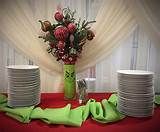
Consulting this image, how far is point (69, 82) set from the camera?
1370mm

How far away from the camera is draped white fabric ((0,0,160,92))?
150cm

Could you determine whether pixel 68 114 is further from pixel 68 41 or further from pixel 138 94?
pixel 68 41

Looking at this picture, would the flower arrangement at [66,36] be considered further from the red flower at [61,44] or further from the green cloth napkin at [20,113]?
the green cloth napkin at [20,113]

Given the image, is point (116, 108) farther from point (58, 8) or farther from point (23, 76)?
point (58, 8)

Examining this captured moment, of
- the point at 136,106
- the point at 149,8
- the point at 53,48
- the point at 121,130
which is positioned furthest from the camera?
the point at 149,8

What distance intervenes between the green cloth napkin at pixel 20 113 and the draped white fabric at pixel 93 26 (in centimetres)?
50

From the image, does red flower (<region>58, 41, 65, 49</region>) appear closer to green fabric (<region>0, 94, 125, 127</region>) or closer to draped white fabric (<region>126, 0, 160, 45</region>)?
green fabric (<region>0, 94, 125, 127</region>)

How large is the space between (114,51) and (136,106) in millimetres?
602

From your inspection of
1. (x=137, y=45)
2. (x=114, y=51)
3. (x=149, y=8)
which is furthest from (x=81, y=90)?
(x=149, y=8)

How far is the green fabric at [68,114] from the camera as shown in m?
0.97

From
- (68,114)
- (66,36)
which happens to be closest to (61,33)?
(66,36)

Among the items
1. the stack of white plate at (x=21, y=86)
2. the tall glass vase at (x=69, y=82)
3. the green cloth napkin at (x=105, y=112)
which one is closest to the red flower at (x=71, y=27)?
the tall glass vase at (x=69, y=82)

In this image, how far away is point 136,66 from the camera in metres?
1.61

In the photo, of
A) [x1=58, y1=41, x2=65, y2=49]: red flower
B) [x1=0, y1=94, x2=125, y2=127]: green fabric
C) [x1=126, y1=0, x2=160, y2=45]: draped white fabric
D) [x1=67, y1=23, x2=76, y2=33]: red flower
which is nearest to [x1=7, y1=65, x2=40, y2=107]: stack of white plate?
[x1=0, y1=94, x2=125, y2=127]: green fabric
